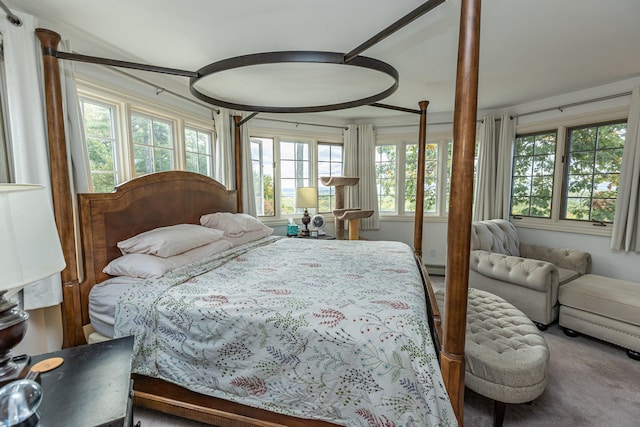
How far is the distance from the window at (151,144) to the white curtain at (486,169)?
13.2 feet

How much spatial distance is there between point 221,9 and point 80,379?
78.7 inches

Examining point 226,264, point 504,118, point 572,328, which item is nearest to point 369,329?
point 226,264

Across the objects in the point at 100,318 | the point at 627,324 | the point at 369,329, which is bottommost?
the point at 627,324

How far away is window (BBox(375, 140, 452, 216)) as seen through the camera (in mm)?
4602

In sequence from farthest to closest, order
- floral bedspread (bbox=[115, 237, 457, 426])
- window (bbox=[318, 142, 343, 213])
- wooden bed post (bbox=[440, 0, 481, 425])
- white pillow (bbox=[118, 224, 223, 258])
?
1. window (bbox=[318, 142, 343, 213])
2. white pillow (bbox=[118, 224, 223, 258])
3. floral bedspread (bbox=[115, 237, 457, 426])
4. wooden bed post (bbox=[440, 0, 481, 425])

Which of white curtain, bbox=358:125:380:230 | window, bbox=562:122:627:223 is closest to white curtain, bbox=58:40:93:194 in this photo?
white curtain, bbox=358:125:380:230

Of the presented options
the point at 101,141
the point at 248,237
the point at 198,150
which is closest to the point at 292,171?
the point at 198,150

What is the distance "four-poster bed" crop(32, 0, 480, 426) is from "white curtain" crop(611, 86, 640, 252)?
2094mm

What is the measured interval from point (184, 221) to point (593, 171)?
4564 millimetres

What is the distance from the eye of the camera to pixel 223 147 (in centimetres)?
349

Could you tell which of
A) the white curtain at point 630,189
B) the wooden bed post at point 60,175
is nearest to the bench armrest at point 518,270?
the white curtain at point 630,189

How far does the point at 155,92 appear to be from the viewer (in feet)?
9.03

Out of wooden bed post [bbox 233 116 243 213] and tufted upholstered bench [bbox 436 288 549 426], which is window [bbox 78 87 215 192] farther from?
tufted upholstered bench [bbox 436 288 549 426]

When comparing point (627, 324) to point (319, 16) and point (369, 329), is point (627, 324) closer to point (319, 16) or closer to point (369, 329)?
point (369, 329)
